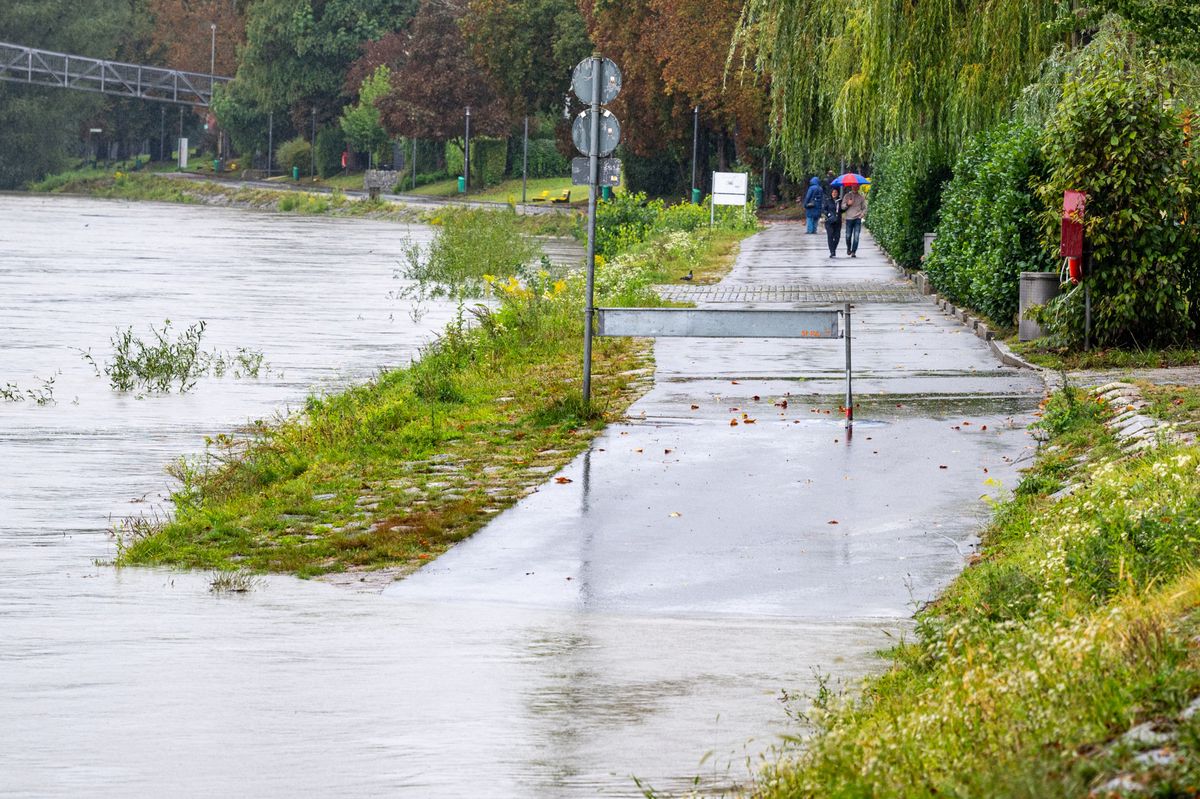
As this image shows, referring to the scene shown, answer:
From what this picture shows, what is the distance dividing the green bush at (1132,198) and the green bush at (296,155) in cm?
10999

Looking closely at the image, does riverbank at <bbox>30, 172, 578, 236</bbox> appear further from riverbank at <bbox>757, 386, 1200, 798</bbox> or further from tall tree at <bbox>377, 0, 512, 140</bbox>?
riverbank at <bbox>757, 386, 1200, 798</bbox>

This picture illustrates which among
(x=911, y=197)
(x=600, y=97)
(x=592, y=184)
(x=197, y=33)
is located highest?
(x=197, y=33)

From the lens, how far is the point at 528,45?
86312mm

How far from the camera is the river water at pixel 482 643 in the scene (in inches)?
266

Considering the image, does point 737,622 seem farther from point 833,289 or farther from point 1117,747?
point 833,289

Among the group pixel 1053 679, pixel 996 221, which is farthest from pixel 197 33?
pixel 1053 679

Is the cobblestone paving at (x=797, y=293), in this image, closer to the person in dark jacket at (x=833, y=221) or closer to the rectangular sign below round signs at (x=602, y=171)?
the person in dark jacket at (x=833, y=221)

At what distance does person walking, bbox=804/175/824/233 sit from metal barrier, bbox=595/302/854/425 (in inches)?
1472

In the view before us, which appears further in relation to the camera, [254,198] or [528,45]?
[254,198]

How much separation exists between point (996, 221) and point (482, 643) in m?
14.3

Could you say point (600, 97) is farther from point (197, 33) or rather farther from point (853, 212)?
point (197, 33)

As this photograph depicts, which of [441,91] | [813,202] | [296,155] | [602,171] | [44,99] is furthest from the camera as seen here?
[296,155]

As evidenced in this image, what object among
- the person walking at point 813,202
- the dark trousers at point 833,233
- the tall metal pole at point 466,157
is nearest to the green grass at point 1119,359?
the dark trousers at point 833,233

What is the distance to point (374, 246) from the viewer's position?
65.7m
